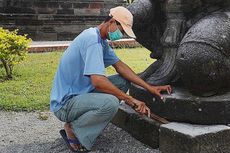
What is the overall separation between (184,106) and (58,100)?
1.04m

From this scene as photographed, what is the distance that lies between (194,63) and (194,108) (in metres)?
0.37

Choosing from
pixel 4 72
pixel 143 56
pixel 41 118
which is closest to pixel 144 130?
pixel 41 118

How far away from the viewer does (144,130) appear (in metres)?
3.71

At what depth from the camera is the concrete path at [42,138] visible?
3723mm

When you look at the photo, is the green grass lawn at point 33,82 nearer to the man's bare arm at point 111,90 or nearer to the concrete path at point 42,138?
the concrete path at point 42,138

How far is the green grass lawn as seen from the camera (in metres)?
5.50

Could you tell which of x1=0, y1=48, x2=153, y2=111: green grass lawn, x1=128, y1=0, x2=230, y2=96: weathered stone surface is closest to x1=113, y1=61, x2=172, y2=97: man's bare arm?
x1=128, y1=0, x2=230, y2=96: weathered stone surface

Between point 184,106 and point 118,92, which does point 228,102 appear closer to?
point 184,106

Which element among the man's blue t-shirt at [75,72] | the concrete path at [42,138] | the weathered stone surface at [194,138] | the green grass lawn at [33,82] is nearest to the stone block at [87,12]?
the green grass lawn at [33,82]

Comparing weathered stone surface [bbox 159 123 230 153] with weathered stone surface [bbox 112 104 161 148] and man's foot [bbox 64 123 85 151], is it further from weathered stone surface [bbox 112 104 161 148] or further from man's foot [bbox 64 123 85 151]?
man's foot [bbox 64 123 85 151]

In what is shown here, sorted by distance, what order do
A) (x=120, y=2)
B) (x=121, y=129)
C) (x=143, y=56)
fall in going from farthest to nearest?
(x=120, y=2) < (x=143, y=56) < (x=121, y=129)

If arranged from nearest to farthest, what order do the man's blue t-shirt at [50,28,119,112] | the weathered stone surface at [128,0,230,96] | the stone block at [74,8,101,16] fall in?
the weathered stone surface at [128,0,230,96] < the man's blue t-shirt at [50,28,119,112] < the stone block at [74,8,101,16]

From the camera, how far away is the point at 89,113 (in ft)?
11.4

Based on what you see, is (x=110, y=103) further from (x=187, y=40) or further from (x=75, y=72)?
(x=187, y=40)
